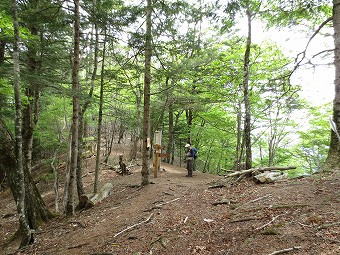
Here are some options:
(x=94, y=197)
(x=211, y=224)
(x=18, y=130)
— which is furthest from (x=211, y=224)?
(x=94, y=197)

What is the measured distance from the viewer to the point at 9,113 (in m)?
12.3

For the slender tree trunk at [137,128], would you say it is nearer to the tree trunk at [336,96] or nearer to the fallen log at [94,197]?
the fallen log at [94,197]

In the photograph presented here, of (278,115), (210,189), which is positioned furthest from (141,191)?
(278,115)

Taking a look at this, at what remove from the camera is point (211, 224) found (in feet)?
15.8

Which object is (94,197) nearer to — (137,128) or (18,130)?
(18,130)

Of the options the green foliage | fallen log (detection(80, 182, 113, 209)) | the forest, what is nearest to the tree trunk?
the forest

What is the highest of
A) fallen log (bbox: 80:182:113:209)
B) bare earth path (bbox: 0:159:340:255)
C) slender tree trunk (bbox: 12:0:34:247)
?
slender tree trunk (bbox: 12:0:34:247)

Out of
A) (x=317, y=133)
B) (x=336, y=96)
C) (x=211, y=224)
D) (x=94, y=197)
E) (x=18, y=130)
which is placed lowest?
(x=94, y=197)

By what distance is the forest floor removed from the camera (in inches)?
136

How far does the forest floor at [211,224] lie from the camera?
11.3 ft

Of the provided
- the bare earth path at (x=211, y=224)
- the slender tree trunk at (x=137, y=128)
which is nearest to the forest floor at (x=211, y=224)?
the bare earth path at (x=211, y=224)

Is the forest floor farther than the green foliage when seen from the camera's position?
No

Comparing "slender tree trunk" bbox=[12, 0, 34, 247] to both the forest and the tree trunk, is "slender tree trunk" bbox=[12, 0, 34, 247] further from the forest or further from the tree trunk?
the tree trunk

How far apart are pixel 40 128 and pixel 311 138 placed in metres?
18.2
